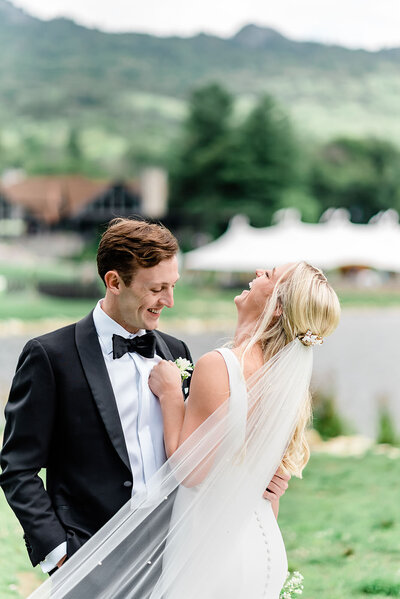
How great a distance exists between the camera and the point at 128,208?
45094mm

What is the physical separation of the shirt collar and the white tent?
29.7 ft

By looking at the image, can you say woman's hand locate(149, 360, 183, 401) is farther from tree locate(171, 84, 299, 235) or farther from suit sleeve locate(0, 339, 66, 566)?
tree locate(171, 84, 299, 235)

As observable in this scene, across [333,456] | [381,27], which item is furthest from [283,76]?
[333,456]

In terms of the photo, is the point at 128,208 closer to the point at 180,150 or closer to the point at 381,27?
the point at 180,150

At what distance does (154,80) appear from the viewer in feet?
212

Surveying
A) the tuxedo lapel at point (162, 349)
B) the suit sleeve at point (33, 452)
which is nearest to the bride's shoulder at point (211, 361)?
the tuxedo lapel at point (162, 349)

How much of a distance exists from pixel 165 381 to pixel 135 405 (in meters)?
0.10

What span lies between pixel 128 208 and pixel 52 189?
4362 millimetres

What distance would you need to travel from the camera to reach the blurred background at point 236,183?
6.89 m

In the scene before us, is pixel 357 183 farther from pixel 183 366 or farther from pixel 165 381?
pixel 165 381

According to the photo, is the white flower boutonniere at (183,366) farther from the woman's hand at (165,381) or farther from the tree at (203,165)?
the tree at (203,165)

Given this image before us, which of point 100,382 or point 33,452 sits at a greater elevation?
point 100,382

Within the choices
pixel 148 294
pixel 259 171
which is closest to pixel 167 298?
pixel 148 294

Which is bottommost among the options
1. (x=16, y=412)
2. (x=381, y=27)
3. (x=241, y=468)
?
(x=241, y=468)
